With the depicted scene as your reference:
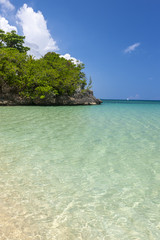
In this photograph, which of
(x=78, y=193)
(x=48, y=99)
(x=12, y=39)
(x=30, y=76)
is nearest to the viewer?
(x=78, y=193)

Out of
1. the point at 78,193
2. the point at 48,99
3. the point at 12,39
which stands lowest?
the point at 78,193

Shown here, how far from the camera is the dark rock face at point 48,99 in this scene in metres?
21.2

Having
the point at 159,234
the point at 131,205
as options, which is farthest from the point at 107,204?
the point at 159,234

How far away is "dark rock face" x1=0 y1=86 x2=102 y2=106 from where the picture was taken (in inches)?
837

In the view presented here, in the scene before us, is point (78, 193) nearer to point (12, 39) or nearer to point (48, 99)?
point (48, 99)

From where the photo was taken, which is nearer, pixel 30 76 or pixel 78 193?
pixel 78 193

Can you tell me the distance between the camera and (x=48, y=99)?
2383cm

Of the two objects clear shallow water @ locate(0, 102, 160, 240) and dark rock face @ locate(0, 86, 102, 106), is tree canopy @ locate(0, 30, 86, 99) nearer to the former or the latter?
dark rock face @ locate(0, 86, 102, 106)

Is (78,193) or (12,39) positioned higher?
(12,39)

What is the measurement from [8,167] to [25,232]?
180 cm

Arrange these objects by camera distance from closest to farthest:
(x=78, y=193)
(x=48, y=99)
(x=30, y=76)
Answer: (x=78, y=193), (x=30, y=76), (x=48, y=99)

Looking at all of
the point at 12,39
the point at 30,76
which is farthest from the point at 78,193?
the point at 12,39

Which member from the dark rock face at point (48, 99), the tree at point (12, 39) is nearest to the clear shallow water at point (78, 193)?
the dark rock face at point (48, 99)

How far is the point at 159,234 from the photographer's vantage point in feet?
5.88
